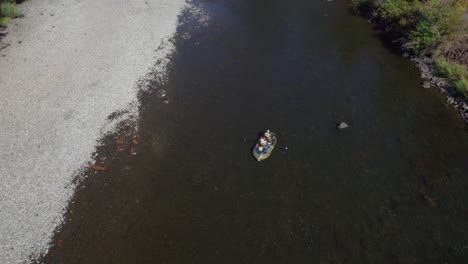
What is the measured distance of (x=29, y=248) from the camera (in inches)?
859

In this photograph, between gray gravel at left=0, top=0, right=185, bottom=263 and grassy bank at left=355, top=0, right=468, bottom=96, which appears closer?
gray gravel at left=0, top=0, right=185, bottom=263

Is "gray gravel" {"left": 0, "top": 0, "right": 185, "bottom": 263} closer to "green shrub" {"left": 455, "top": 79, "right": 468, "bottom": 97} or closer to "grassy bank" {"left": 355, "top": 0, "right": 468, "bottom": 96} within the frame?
"grassy bank" {"left": 355, "top": 0, "right": 468, "bottom": 96}

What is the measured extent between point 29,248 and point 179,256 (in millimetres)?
9452

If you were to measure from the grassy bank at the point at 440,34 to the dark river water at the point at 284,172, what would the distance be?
2.71 meters

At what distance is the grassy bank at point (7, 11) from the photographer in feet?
140

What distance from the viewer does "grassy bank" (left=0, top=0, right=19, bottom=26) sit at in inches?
1679

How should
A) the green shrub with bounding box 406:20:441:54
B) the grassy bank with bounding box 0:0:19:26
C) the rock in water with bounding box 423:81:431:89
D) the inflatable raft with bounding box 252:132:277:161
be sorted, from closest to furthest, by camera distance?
the inflatable raft with bounding box 252:132:277:161 < the rock in water with bounding box 423:81:431:89 < the green shrub with bounding box 406:20:441:54 < the grassy bank with bounding box 0:0:19:26

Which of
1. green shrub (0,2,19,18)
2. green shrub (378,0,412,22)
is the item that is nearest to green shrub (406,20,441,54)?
green shrub (378,0,412,22)

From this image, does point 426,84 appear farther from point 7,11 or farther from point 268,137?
point 7,11

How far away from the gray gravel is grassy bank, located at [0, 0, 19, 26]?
3.45 ft

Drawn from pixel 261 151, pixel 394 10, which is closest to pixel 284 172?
pixel 261 151

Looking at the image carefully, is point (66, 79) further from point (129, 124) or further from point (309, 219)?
point (309, 219)

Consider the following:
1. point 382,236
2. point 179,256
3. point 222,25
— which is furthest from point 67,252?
point 222,25

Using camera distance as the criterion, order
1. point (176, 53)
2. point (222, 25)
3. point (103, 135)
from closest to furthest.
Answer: point (103, 135)
point (176, 53)
point (222, 25)
